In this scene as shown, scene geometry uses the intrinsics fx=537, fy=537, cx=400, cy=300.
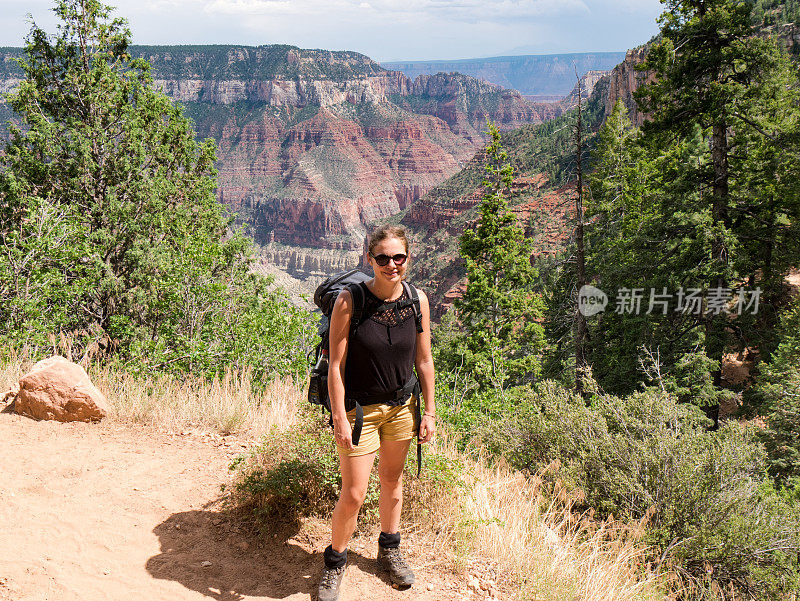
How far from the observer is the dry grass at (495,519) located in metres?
3.43

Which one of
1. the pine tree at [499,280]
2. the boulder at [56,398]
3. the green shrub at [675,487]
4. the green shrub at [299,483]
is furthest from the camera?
the pine tree at [499,280]

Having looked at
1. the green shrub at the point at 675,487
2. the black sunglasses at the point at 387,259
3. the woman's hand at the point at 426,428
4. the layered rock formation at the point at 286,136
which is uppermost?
the layered rock formation at the point at 286,136

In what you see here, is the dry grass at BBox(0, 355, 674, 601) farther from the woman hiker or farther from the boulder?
the woman hiker

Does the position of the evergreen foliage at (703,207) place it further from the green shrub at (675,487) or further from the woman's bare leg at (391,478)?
the woman's bare leg at (391,478)

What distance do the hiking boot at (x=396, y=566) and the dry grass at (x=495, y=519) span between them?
0.37 meters

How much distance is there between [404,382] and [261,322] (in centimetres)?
429

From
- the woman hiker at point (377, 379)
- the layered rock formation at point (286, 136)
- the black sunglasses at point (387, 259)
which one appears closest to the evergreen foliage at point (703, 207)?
the woman hiker at point (377, 379)

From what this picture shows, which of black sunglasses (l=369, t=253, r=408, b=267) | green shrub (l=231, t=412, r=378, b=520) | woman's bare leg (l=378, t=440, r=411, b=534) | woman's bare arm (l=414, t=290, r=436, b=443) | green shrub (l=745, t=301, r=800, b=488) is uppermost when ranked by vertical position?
black sunglasses (l=369, t=253, r=408, b=267)

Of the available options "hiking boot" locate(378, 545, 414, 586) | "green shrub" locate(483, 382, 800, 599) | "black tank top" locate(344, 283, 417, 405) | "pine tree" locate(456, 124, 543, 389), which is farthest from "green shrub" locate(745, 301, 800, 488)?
"black tank top" locate(344, 283, 417, 405)

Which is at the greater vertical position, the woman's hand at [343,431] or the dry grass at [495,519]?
the woman's hand at [343,431]

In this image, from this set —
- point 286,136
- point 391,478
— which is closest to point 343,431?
point 391,478

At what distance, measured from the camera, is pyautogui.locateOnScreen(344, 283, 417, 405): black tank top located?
2.80 meters

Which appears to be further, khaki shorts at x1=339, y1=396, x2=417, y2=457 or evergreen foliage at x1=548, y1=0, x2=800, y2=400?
evergreen foliage at x1=548, y1=0, x2=800, y2=400

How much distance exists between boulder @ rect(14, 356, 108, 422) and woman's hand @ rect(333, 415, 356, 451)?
350 cm
